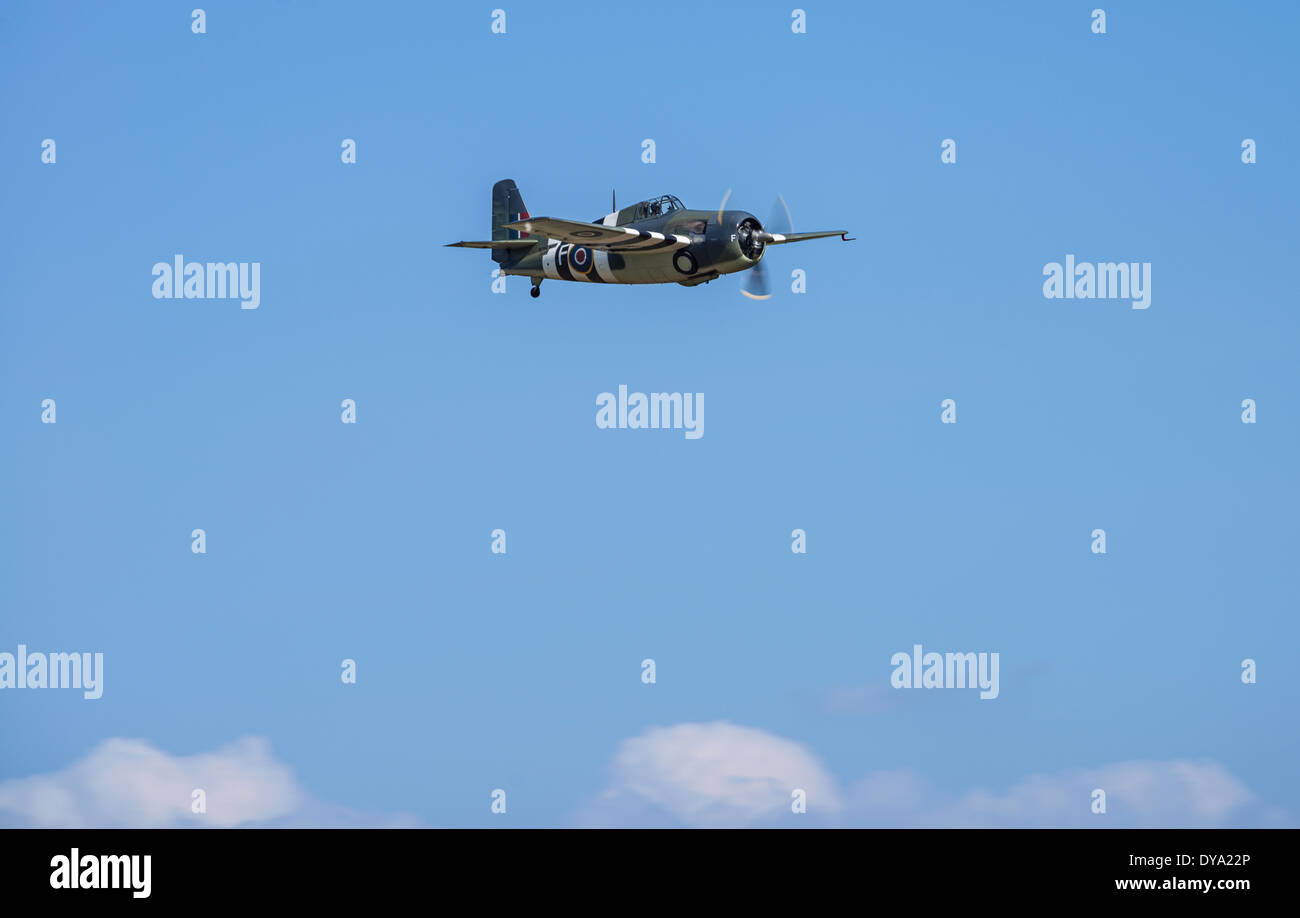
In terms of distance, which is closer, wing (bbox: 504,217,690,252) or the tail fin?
wing (bbox: 504,217,690,252)

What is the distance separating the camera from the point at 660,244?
78812mm

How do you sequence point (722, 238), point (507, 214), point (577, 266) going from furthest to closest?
point (507, 214), point (577, 266), point (722, 238)

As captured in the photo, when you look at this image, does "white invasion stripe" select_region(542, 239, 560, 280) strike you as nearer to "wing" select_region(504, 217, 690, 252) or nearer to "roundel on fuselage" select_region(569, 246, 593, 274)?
"roundel on fuselage" select_region(569, 246, 593, 274)

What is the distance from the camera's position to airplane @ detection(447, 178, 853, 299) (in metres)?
77.5

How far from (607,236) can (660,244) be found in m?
2.23

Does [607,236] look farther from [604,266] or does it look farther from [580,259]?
[580,259]

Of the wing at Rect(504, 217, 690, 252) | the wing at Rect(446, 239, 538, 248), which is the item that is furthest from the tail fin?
the wing at Rect(504, 217, 690, 252)

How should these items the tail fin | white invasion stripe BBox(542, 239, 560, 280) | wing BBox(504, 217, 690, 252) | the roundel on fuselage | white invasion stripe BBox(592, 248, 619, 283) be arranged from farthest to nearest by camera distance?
the tail fin < white invasion stripe BBox(542, 239, 560, 280) < the roundel on fuselage < white invasion stripe BBox(592, 248, 619, 283) < wing BBox(504, 217, 690, 252)
